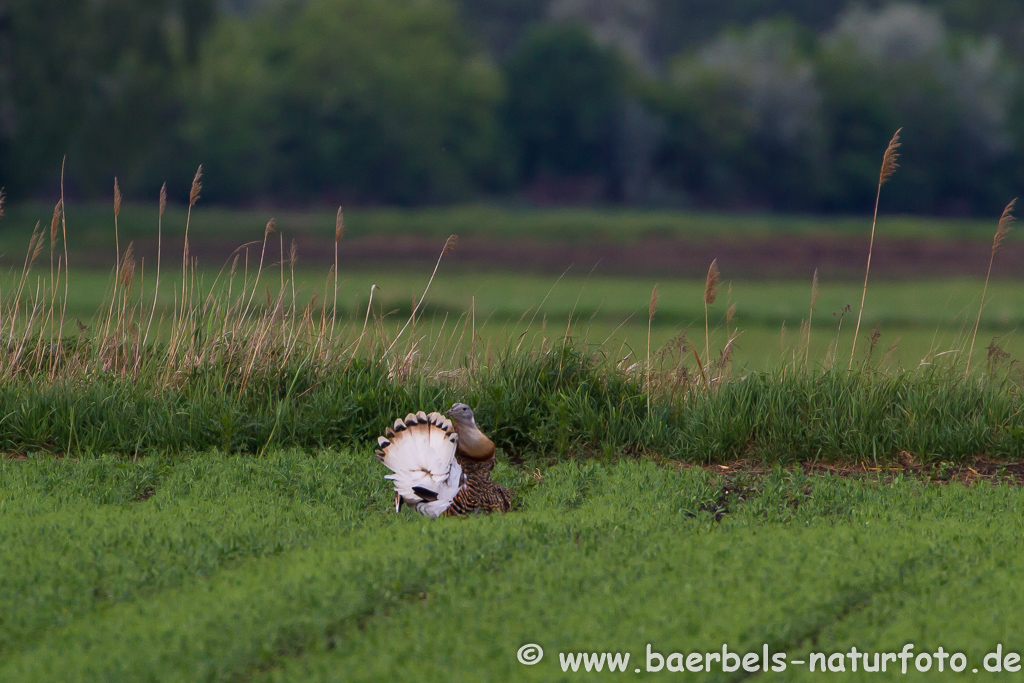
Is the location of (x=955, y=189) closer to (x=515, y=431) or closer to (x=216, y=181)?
(x=216, y=181)

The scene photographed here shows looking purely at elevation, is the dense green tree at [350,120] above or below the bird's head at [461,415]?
below

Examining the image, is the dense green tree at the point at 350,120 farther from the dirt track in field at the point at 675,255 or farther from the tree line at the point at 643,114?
the dirt track in field at the point at 675,255

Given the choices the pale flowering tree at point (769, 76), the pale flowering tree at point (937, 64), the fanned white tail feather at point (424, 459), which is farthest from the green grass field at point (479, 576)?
the pale flowering tree at point (937, 64)

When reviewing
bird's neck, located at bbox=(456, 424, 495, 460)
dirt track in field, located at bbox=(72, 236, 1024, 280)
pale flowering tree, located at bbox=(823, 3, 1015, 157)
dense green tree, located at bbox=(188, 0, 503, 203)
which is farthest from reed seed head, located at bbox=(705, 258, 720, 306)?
pale flowering tree, located at bbox=(823, 3, 1015, 157)

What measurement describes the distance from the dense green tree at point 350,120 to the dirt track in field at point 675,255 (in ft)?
11.8

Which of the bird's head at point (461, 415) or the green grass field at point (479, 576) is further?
the bird's head at point (461, 415)

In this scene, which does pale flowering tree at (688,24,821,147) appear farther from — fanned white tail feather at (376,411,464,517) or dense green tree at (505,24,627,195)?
fanned white tail feather at (376,411,464,517)

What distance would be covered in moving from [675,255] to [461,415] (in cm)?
3290

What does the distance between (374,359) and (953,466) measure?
3540mm

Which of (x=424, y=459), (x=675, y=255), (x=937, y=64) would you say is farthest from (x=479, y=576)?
(x=937, y=64)

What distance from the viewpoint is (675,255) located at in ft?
122

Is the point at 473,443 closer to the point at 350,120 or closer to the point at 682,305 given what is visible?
the point at 682,305

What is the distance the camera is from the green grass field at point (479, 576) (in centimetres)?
329

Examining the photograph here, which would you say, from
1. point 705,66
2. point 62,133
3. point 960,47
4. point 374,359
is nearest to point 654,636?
point 374,359
